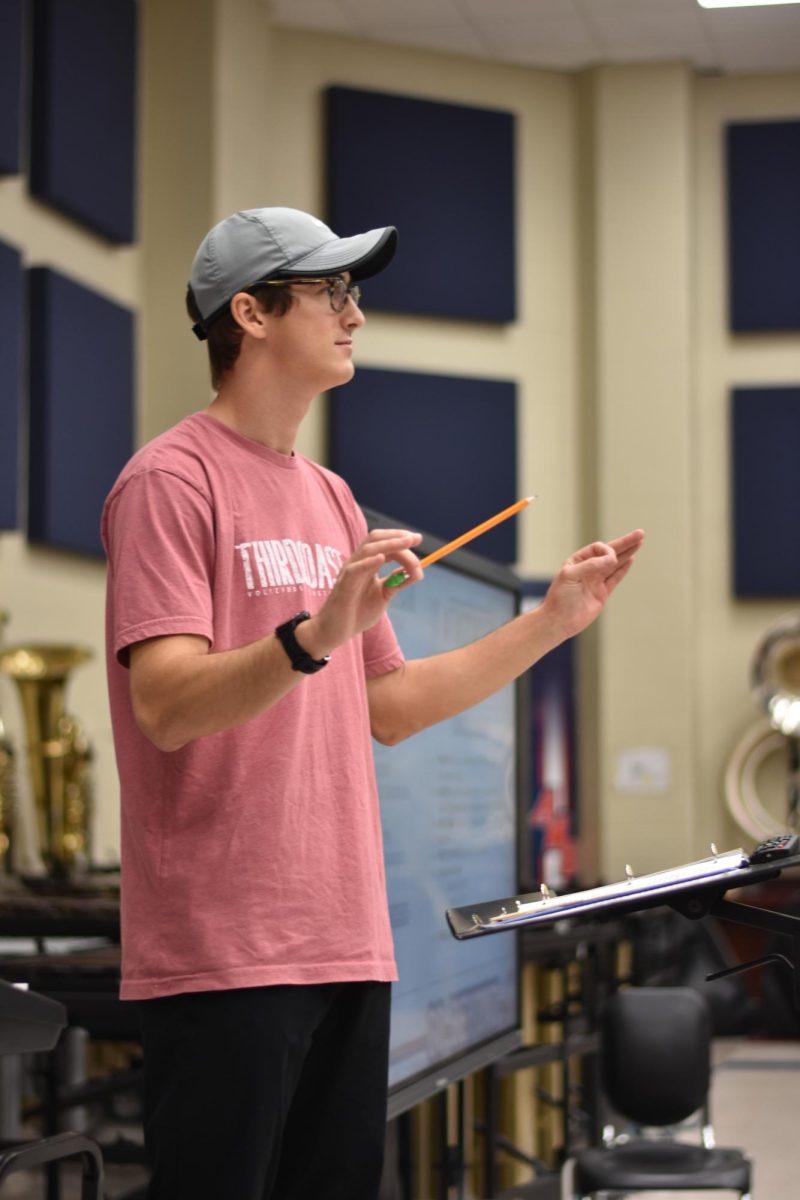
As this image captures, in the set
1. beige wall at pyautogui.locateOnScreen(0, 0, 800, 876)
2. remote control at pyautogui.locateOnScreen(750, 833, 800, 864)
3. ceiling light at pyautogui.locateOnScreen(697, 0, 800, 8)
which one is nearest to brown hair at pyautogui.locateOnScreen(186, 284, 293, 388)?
remote control at pyautogui.locateOnScreen(750, 833, 800, 864)

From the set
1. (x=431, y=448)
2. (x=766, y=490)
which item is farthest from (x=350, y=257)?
(x=766, y=490)

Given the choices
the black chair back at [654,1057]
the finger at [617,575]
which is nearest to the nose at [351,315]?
the finger at [617,575]

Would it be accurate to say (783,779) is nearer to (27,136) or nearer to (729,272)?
(729,272)

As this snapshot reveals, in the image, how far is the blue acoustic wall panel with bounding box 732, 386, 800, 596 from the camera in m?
8.41

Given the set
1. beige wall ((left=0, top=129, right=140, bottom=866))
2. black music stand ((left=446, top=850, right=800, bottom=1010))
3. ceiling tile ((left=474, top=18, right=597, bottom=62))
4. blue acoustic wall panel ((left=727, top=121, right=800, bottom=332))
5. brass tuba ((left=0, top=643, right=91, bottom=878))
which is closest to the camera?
black music stand ((left=446, top=850, right=800, bottom=1010))

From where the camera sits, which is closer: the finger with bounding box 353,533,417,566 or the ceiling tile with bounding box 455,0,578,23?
the finger with bounding box 353,533,417,566

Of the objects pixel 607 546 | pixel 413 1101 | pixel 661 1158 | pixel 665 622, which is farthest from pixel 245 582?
pixel 665 622

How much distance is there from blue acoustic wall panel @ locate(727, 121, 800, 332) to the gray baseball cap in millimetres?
6866

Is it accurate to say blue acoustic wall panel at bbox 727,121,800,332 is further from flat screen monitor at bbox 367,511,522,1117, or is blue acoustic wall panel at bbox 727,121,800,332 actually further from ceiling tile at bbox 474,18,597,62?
flat screen monitor at bbox 367,511,522,1117

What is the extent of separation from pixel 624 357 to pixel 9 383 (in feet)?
11.9

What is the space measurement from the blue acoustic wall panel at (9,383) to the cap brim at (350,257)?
3864 mm

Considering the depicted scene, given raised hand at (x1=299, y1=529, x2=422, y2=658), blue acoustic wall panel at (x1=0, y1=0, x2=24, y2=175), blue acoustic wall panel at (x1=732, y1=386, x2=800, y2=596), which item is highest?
blue acoustic wall panel at (x1=0, y1=0, x2=24, y2=175)

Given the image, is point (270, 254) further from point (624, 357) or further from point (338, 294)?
point (624, 357)

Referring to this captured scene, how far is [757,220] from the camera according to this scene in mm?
8523
